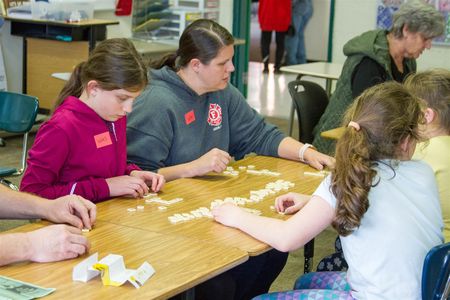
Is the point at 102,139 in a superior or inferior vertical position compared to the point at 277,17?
inferior

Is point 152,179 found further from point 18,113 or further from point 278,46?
point 278,46

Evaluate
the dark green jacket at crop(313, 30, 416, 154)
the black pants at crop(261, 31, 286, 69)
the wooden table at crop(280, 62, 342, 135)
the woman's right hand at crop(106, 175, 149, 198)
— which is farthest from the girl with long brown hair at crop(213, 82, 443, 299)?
the black pants at crop(261, 31, 286, 69)

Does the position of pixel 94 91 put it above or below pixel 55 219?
above

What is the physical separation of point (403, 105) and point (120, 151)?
1.15m

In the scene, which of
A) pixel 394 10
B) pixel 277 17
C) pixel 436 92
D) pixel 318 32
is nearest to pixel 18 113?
pixel 436 92

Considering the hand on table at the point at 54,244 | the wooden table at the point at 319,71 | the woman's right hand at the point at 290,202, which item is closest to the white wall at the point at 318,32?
the wooden table at the point at 319,71

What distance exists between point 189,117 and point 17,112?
5.44 feet

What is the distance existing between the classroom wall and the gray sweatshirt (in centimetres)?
386

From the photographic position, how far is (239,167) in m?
3.15

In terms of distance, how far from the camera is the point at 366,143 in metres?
2.11

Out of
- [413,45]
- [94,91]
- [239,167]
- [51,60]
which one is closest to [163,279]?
[94,91]

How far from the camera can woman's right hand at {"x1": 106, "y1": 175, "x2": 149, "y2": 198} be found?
2.63 meters

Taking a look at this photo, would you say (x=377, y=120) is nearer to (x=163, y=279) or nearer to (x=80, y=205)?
(x=163, y=279)

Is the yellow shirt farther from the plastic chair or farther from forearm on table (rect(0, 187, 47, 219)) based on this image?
the plastic chair
